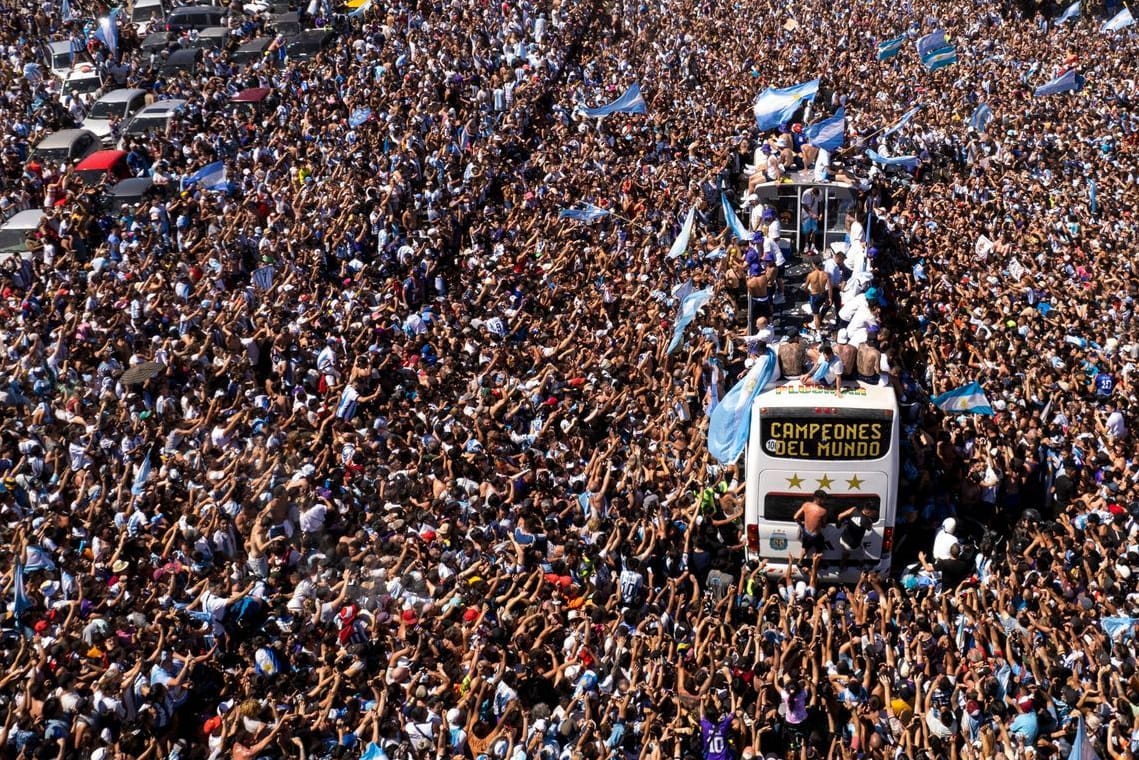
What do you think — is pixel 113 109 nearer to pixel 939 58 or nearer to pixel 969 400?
pixel 939 58

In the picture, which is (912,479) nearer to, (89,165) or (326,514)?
(326,514)

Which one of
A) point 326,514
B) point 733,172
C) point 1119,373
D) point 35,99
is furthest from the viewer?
point 35,99

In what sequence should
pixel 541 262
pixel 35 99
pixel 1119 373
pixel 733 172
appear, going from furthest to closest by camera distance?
pixel 35 99 < pixel 733 172 < pixel 541 262 < pixel 1119 373

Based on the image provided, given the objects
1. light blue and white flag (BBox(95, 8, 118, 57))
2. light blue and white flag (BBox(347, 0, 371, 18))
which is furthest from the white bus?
light blue and white flag (BBox(347, 0, 371, 18))

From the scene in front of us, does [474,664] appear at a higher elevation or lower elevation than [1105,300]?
higher

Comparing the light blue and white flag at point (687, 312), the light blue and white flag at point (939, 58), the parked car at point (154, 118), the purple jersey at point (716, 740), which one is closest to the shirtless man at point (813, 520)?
the purple jersey at point (716, 740)

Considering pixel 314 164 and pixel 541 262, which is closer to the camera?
pixel 541 262

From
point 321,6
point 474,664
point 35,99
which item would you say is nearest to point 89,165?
point 35,99
